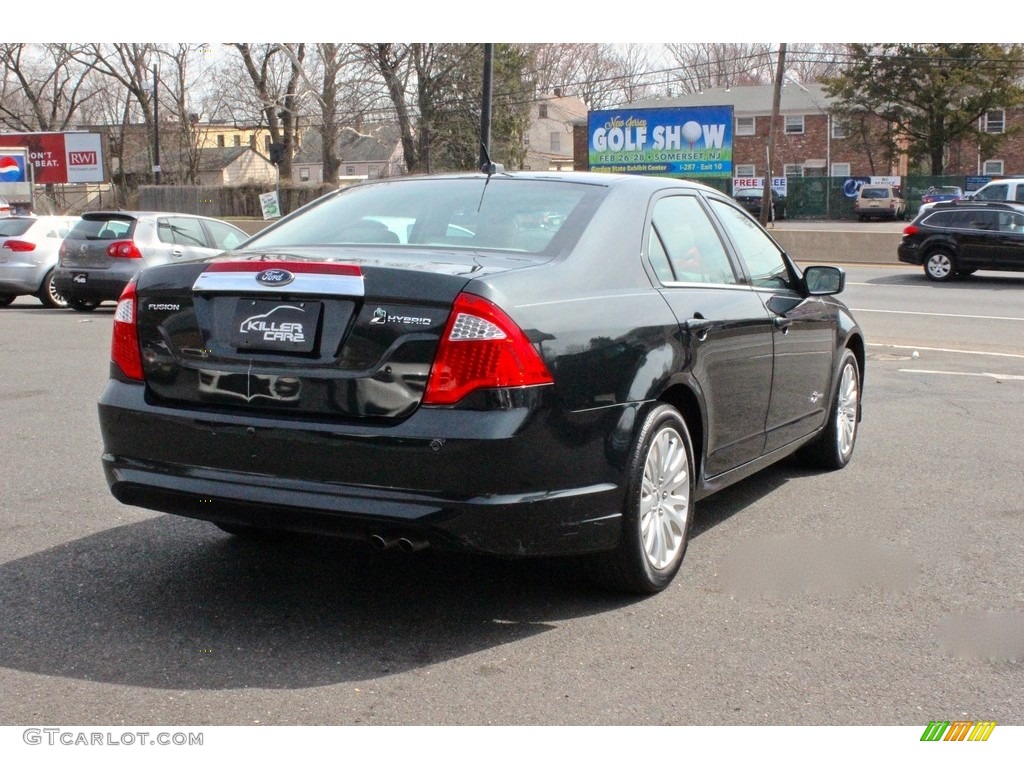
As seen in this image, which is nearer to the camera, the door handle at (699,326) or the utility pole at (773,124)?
the door handle at (699,326)

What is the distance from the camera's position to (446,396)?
3871mm

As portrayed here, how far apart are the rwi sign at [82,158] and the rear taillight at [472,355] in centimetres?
6294

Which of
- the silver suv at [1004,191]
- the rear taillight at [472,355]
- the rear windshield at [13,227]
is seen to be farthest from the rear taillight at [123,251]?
the silver suv at [1004,191]

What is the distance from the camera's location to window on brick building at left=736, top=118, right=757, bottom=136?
2800 inches

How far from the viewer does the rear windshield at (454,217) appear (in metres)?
4.60

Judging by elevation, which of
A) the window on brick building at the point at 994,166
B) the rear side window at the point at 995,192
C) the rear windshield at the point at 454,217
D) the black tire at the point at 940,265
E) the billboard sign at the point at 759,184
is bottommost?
the black tire at the point at 940,265

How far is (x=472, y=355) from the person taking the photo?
386cm

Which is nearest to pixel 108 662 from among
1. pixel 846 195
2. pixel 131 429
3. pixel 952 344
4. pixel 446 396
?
pixel 131 429

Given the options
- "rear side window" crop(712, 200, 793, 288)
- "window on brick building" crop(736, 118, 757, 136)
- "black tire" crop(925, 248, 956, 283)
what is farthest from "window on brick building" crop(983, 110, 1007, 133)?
"rear side window" crop(712, 200, 793, 288)

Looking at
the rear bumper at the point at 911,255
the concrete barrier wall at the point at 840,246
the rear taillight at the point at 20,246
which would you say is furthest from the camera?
the concrete barrier wall at the point at 840,246

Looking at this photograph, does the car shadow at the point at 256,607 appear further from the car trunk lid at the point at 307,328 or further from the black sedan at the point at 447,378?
the car trunk lid at the point at 307,328

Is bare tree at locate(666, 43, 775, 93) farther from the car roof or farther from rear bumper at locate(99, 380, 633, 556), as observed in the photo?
rear bumper at locate(99, 380, 633, 556)

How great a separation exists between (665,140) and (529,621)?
4366 cm

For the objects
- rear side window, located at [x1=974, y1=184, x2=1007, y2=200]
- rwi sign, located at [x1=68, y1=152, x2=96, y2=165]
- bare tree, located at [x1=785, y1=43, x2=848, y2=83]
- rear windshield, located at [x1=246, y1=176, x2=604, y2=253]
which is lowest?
rear windshield, located at [x1=246, y1=176, x2=604, y2=253]
